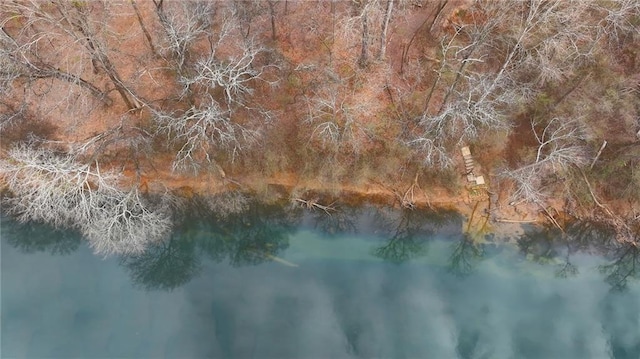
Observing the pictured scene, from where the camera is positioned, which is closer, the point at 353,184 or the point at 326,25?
the point at 353,184

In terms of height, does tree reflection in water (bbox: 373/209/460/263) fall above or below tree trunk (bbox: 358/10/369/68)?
below

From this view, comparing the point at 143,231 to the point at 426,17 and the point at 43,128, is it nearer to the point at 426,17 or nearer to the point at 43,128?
the point at 43,128

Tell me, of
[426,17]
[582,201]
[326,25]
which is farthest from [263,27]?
[582,201]

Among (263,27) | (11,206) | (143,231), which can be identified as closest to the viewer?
(143,231)

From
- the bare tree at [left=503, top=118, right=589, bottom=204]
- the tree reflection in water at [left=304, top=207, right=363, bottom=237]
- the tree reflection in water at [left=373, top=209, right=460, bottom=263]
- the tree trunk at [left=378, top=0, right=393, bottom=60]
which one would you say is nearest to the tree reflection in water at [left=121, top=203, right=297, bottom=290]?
the tree reflection in water at [left=304, top=207, right=363, bottom=237]

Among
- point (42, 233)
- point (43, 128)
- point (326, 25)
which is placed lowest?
point (42, 233)

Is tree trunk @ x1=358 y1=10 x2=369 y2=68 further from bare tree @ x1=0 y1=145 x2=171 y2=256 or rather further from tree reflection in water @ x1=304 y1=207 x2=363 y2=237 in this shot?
bare tree @ x1=0 y1=145 x2=171 y2=256

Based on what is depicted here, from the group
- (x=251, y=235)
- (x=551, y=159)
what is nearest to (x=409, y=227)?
(x=551, y=159)
